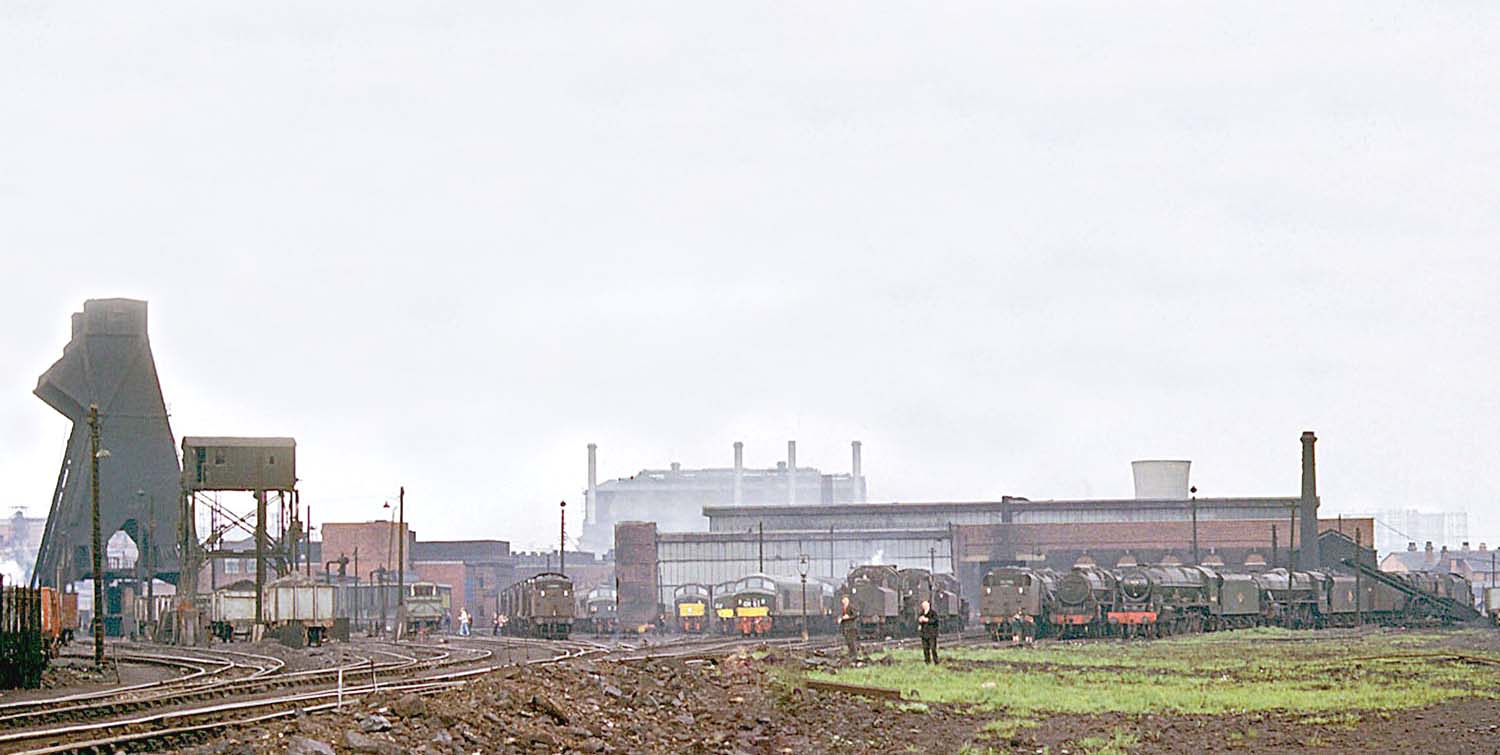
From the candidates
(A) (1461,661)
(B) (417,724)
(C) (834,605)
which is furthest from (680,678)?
(C) (834,605)

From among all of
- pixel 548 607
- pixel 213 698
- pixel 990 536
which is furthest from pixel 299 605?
pixel 990 536

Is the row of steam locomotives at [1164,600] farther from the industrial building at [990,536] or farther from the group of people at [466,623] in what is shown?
the group of people at [466,623]

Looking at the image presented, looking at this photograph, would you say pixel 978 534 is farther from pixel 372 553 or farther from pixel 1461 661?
pixel 1461 661

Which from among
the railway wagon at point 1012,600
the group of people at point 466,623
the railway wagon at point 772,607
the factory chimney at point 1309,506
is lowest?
the group of people at point 466,623

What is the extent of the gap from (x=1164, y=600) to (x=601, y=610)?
139ft

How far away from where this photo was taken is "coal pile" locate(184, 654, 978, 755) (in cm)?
2192

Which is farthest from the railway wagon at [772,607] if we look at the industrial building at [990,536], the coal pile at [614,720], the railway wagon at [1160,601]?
the coal pile at [614,720]

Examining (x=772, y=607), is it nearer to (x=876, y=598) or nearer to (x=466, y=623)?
(x=876, y=598)

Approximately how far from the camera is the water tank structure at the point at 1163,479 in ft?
417

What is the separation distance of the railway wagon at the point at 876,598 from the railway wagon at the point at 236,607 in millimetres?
26503

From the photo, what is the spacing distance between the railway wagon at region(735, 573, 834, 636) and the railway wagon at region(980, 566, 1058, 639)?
48.3 feet

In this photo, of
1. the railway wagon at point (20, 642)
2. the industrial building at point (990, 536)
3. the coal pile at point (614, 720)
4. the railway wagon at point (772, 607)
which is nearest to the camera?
the coal pile at point (614, 720)

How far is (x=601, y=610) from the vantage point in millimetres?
103312

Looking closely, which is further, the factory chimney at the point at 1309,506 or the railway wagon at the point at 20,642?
the factory chimney at the point at 1309,506
